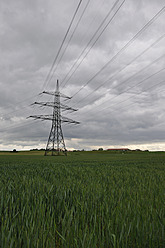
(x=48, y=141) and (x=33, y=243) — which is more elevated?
(x=48, y=141)

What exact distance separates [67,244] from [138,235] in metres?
0.69

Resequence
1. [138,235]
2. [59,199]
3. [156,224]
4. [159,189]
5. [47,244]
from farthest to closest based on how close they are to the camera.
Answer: [159,189] < [59,199] < [156,224] < [138,235] < [47,244]

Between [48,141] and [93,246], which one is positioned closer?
[93,246]

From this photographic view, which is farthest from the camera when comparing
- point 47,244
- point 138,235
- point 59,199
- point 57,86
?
point 57,86

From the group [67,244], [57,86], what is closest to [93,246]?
[67,244]

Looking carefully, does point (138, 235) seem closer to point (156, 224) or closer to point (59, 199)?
point (156, 224)

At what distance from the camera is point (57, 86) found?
39.9 metres

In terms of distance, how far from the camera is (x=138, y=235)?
167 centimetres

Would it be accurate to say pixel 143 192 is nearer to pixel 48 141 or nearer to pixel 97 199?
pixel 97 199

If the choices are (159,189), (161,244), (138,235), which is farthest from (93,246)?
(159,189)

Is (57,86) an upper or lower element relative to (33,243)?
upper

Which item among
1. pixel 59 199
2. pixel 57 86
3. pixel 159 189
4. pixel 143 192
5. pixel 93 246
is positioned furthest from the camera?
pixel 57 86

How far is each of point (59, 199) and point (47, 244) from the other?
128 centimetres

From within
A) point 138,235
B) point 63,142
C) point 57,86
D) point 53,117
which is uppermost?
point 57,86
